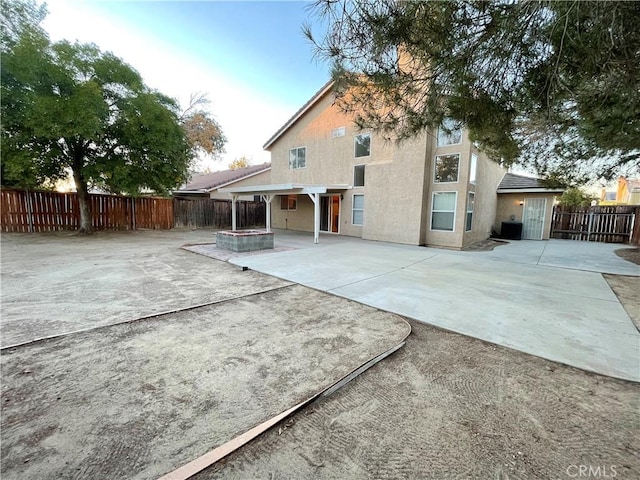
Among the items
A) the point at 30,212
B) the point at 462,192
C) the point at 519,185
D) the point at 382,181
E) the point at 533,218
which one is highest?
the point at 519,185

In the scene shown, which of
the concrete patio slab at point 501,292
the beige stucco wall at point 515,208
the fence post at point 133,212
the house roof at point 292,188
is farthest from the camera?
the fence post at point 133,212

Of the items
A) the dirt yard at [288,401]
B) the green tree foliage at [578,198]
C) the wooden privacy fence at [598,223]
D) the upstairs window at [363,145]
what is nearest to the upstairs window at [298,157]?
the upstairs window at [363,145]

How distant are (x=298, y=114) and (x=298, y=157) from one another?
2167 mm

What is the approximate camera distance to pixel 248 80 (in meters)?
10.5

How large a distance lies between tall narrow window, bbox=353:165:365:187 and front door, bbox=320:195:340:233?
56.8 inches

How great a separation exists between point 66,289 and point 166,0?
6.01m

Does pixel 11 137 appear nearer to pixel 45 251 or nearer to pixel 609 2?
pixel 45 251

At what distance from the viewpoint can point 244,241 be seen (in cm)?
877

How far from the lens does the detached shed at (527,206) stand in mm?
13484

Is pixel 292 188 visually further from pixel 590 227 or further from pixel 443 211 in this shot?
pixel 590 227

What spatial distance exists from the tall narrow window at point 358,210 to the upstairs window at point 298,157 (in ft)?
13.0

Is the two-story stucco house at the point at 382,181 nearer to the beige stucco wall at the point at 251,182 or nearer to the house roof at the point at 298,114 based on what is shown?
the house roof at the point at 298,114

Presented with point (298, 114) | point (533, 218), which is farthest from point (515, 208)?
point (298, 114)

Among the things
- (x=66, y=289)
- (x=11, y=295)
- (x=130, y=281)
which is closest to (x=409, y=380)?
(x=130, y=281)
